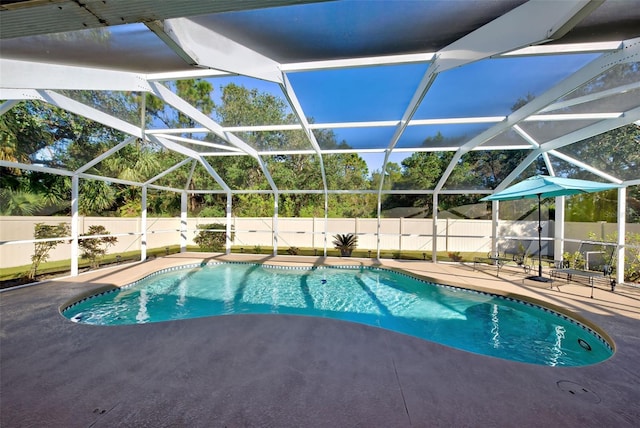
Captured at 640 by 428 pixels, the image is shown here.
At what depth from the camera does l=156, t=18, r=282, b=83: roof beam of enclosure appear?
2900mm

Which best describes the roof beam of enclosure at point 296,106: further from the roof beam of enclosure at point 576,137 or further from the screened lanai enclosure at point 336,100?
the roof beam of enclosure at point 576,137

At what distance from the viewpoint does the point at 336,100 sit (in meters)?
5.74

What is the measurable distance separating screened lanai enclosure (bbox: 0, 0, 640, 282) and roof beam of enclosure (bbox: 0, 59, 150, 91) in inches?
0.6

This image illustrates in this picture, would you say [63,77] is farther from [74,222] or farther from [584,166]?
[584,166]

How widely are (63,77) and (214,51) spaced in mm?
2368

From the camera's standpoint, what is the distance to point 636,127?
5.95 m

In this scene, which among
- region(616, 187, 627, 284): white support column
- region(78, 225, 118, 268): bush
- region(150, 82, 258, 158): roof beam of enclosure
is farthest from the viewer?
region(78, 225, 118, 268): bush

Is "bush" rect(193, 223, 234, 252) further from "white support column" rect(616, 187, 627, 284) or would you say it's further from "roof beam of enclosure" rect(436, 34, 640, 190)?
"white support column" rect(616, 187, 627, 284)

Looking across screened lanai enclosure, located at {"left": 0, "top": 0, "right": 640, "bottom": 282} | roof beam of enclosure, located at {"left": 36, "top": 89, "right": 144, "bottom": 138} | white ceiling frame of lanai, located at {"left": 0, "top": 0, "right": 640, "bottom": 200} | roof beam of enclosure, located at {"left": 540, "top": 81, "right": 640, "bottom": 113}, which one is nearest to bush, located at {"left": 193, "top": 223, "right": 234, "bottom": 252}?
screened lanai enclosure, located at {"left": 0, "top": 0, "right": 640, "bottom": 282}

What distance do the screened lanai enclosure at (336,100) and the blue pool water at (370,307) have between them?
7.83ft

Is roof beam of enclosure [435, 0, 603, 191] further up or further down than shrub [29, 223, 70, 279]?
further up

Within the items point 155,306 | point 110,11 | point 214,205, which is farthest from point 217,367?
point 214,205

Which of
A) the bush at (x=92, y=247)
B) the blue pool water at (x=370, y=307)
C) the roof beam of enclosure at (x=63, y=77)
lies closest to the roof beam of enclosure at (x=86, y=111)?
the roof beam of enclosure at (x=63, y=77)

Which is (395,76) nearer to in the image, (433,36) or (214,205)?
(433,36)
